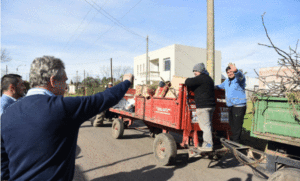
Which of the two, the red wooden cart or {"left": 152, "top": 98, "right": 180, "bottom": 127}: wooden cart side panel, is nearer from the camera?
the red wooden cart

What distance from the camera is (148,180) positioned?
13.2 ft

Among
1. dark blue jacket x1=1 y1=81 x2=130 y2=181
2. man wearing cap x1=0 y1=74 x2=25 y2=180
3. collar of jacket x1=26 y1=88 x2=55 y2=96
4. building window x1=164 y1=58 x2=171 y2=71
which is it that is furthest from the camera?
building window x1=164 y1=58 x2=171 y2=71

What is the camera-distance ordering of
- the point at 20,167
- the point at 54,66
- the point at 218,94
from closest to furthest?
the point at 20,167, the point at 54,66, the point at 218,94

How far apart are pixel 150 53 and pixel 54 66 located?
89.3ft

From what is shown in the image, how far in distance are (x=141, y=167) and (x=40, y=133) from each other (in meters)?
3.73

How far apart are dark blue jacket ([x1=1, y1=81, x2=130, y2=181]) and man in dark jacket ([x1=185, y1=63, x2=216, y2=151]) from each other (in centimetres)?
307

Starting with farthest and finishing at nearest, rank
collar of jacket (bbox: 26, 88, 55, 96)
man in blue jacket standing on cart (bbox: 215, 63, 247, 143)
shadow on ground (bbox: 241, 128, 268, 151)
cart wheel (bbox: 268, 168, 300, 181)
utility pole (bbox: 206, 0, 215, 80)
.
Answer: utility pole (bbox: 206, 0, 215, 80) < shadow on ground (bbox: 241, 128, 268, 151) < man in blue jacket standing on cart (bbox: 215, 63, 247, 143) < cart wheel (bbox: 268, 168, 300, 181) < collar of jacket (bbox: 26, 88, 55, 96)

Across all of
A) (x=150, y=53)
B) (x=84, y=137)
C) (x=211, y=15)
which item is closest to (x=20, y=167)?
(x=84, y=137)

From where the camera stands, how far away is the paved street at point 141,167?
163 inches

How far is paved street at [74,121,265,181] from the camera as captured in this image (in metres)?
4.13

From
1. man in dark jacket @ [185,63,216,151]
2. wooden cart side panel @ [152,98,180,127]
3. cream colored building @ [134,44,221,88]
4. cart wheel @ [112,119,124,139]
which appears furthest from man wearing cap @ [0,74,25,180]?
cream colored building @ [134,44,221,88]

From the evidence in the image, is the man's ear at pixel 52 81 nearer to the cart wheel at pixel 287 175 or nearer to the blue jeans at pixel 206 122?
the cart wheel at pixel 287 175

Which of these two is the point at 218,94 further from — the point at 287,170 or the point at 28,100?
the point at 28,100

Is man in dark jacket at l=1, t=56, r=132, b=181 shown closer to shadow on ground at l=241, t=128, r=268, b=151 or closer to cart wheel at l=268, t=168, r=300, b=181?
cart wheel at l=268, t=168, r=300, b=181
